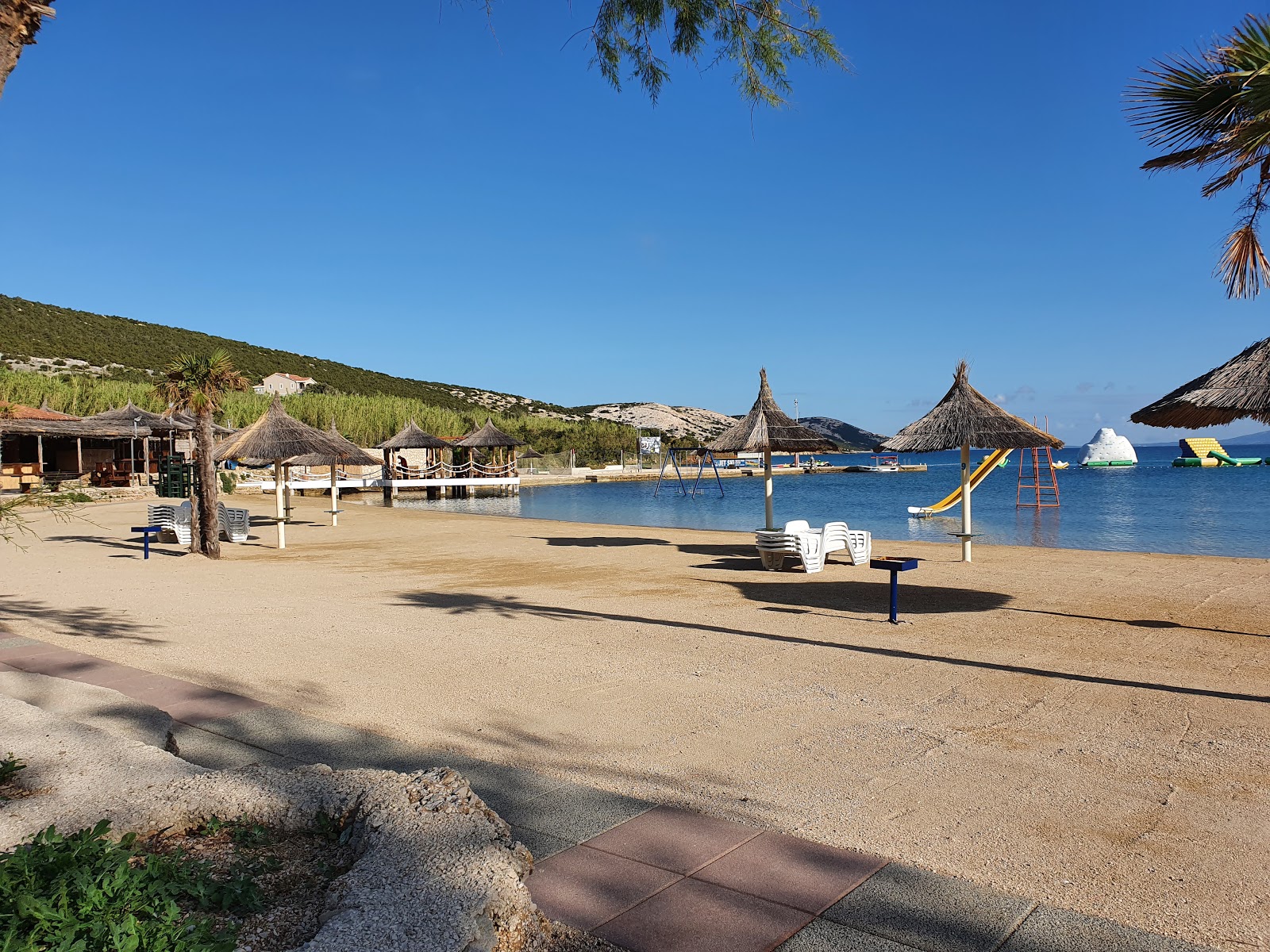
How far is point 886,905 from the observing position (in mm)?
2748

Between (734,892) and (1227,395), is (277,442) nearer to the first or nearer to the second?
(1227,395)

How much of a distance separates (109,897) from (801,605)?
7547 mm

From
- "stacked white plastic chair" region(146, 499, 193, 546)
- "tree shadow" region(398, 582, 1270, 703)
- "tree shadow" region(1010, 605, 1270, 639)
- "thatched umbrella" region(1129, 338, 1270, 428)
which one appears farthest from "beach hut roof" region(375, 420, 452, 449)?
"thatched umbrella" region(1129, 338, 1270, 428)

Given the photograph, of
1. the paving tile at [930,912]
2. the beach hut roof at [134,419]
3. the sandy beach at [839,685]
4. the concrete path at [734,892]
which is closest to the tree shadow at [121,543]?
the sandy beach at [839,685]

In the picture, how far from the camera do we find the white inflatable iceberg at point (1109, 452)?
101000mm

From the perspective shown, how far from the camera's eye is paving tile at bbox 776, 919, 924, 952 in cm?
247

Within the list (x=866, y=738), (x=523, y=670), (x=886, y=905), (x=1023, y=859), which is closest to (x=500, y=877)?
(x=886, y=905)

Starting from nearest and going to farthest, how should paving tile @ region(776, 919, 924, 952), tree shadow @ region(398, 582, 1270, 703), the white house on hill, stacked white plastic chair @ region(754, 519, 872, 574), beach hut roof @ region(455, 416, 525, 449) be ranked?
paving tile @ region(776, 919, 924, 952) → tree shadow @ region(398, 582, 1270, 703) → stacked white plastic chair @ region(754, 519, 872, 574) → beach hut roof @ region(455, 416, 525, 449) → the white house on hill

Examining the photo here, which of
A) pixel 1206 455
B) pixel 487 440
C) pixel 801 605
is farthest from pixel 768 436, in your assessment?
pixel 1206 455

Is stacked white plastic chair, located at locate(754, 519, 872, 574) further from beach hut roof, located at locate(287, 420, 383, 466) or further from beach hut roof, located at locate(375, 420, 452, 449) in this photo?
beach hut roof, located at locate(375, 420, 452, 449)

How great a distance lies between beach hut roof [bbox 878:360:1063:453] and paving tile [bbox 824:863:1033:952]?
10.1 m

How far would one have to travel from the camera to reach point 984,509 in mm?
37219

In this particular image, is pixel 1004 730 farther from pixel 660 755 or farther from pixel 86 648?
pixel 86 648

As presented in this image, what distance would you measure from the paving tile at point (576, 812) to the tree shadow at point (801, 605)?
12.0 ft
